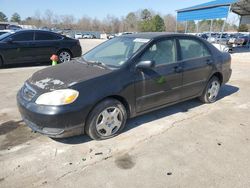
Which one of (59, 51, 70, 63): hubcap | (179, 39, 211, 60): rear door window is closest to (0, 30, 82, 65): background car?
(59, 51, 70, 63): hubcap

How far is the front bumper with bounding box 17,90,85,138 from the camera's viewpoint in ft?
10.2

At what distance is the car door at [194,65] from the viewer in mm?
4547

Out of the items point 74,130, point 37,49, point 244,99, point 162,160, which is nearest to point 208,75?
point 244,99

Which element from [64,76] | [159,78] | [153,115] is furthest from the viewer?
[153,115]

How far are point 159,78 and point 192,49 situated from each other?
121 cm

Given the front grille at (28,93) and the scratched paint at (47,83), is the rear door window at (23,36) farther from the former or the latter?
Result: the scratched paint at (47,83)

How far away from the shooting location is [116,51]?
4309 mm

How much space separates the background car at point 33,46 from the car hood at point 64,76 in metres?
5.89

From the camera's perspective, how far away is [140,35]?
4.44m

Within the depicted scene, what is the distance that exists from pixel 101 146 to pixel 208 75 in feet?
9.47

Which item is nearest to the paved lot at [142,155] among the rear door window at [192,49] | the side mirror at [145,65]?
the side mirror at [145,65]

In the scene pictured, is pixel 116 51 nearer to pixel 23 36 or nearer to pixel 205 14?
pixel 23 36

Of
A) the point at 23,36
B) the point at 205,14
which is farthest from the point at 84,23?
the point at 23,36

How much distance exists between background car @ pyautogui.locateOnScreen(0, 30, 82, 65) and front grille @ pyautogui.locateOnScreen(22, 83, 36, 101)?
6.16 meters
